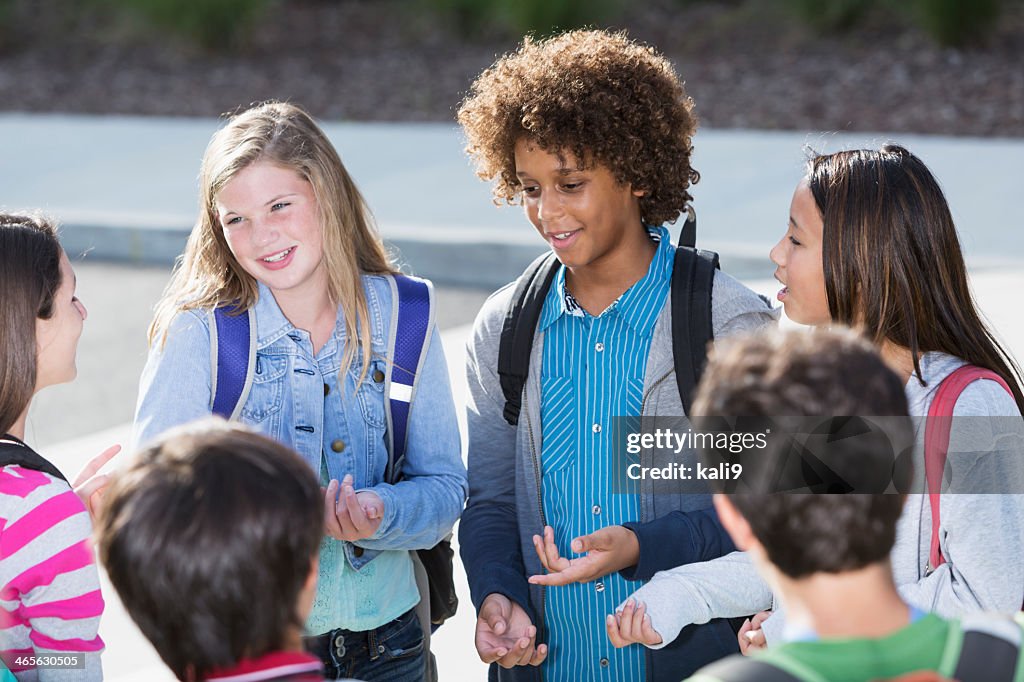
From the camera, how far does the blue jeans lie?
8.78 feet

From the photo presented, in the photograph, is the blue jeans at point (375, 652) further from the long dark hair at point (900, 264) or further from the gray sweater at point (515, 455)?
the long dark hair at point (900, 264)

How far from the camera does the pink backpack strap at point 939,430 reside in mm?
2246

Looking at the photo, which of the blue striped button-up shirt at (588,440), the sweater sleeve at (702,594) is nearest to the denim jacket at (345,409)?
the blue striped button-up shirt at (588,440)

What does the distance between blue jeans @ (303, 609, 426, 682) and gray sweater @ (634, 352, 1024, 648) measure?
790mm

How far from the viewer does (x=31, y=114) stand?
13.8m

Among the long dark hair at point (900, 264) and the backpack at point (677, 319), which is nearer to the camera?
the long dark hair at point (900, 264)

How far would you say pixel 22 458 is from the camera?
2.31 meters

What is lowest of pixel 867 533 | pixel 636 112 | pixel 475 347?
pixel 867 533

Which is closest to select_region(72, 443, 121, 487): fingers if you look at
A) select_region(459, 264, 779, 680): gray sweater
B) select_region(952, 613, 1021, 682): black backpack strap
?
select_region(459, 264, 779, 680): gray sweater

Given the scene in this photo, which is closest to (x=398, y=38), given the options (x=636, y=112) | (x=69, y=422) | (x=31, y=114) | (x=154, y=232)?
(x=31, y=114)

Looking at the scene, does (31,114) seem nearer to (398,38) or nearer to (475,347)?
(398,38)

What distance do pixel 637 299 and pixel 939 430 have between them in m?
0.75

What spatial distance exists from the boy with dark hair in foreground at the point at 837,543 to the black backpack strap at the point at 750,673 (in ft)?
0.14

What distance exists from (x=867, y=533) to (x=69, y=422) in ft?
17.8
